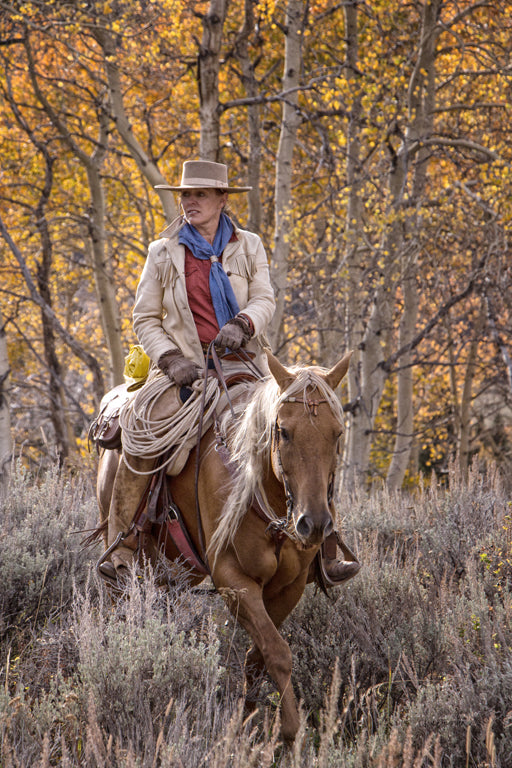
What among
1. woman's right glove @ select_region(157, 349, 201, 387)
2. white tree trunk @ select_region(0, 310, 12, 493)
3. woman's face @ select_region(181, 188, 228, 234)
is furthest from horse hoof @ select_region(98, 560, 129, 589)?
white tree trunk @ select_region(0, 310, 12, 493)

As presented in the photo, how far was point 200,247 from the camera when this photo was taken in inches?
172

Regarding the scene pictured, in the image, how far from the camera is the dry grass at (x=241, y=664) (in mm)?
2576

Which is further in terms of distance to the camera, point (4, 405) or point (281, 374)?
point (4, 405)

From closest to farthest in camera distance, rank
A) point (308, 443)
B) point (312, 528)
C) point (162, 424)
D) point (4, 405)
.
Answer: point (312, 528)
point (308, 443)
point (162, 424)
point (4, 405)

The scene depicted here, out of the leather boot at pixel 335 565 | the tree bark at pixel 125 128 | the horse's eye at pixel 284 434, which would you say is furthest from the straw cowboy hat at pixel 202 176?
the tree bark at pixel 125 128

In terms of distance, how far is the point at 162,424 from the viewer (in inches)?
166

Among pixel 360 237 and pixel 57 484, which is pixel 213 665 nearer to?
pixel 57 484

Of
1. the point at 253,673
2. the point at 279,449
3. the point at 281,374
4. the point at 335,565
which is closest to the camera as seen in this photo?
the point at 279,449

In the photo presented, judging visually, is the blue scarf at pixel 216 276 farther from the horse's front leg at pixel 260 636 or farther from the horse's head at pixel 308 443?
the horse's front leg at pixel 260 636

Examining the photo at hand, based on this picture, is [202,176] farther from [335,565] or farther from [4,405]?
[4,405]

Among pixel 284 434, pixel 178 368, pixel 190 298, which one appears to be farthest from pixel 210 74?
pixel 284 434

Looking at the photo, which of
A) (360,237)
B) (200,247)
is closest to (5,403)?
(360,237)

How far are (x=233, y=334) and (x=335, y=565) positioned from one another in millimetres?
1300

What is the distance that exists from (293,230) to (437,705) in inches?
308
